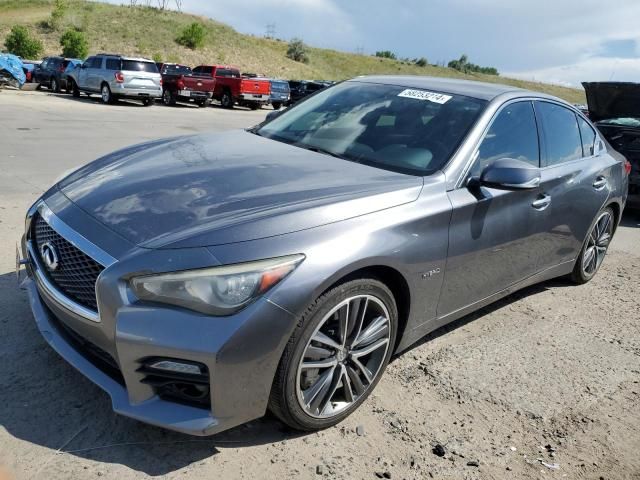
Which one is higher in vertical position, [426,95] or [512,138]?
[426,95]

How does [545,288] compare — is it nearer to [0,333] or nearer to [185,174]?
[185,174]

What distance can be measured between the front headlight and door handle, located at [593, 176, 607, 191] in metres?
3.46

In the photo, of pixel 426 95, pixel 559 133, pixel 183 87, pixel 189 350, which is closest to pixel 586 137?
pixel 559 133

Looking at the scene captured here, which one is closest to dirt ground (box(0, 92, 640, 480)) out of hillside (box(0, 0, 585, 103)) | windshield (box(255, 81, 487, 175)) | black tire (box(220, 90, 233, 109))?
windshield (box(255, 81, 487, 175))

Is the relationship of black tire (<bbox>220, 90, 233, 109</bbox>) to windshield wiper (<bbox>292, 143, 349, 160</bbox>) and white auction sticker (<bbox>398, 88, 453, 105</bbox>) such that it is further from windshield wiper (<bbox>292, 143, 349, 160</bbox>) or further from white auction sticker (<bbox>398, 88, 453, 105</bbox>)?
windshield wiper (<bbox>292, 143, 349, 160</bbox>)

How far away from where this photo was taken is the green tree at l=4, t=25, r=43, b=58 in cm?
4209

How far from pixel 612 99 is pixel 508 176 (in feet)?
20.5

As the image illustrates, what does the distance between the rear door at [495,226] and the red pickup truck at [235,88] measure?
23.6 meters

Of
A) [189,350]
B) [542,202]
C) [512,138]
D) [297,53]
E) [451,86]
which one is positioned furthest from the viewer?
[297,53]

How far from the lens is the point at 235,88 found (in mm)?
26453

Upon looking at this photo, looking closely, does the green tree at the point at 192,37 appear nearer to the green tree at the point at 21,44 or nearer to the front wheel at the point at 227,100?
the green tree at the point at 21,44

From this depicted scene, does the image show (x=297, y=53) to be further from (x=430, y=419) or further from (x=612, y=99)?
(x=430, y=419)

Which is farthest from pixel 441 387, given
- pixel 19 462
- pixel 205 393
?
pixel 19 462

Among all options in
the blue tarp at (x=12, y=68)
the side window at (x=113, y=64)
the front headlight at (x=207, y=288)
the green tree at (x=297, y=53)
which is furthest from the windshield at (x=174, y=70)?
the green tree at (x=297, y=53)
